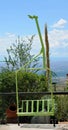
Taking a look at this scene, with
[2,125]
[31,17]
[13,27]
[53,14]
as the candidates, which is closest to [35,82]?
[2,125]

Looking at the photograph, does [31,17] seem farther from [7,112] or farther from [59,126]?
[7,112]

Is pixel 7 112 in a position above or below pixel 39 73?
below

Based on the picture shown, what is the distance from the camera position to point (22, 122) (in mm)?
7676

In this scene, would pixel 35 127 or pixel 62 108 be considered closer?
pixel 35 127

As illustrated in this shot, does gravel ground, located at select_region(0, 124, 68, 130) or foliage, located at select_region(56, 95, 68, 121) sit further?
foliage, located at select_region(56, 95, 68, 121)

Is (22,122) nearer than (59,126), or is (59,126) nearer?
(59,126)

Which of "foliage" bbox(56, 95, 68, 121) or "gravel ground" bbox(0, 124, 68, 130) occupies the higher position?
"foliage" bbox(56, 95, 68, 121)

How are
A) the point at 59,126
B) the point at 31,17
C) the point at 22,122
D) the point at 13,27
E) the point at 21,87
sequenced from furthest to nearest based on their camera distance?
the point at 13,27 < the point at 21,87 < the point at 22,122 < the point at 59,126 < the point at 31,17

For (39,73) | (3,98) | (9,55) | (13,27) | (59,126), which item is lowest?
(59,126)

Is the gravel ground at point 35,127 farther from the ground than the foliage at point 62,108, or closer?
closer

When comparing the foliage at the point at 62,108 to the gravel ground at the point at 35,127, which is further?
the foliage at the point at 62,108

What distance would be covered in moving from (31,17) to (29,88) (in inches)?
115

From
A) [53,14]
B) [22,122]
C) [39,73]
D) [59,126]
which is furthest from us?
[53,14]

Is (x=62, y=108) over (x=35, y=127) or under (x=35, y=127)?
over
